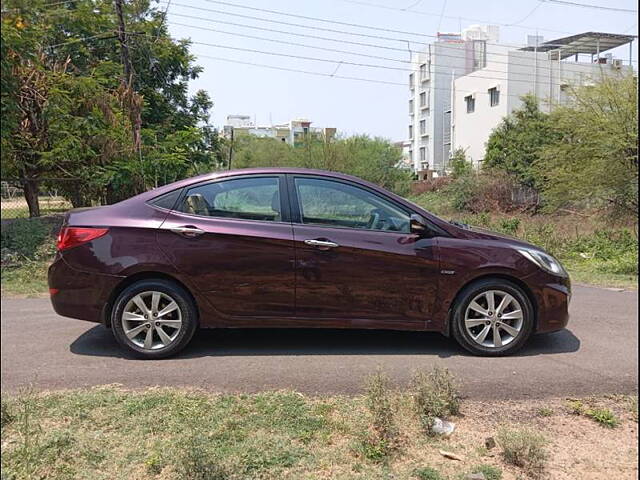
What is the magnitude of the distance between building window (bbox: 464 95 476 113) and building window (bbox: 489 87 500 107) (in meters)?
2.70

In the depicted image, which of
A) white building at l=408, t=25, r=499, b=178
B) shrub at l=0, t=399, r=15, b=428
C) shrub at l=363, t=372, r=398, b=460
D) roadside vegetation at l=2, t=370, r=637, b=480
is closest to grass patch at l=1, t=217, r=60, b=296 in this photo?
shrub at l=0, t=399, r=15, b=428

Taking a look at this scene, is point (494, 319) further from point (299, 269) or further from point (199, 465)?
point (199, 465)

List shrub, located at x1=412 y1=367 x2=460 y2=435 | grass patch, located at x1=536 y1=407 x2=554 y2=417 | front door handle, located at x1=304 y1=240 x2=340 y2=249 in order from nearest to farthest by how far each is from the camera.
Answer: shrub, located at x1=412 y1=367 x2=460 y2=435 < grass patch, located at x1=536 y1=407 x2=554 y2=417 < front door handle, located at x1=304 y1=240 x2=340 y2=249

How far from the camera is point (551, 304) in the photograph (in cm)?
407

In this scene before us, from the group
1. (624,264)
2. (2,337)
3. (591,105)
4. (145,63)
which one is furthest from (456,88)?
(2,337)

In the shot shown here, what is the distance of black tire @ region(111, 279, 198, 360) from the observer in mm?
3789

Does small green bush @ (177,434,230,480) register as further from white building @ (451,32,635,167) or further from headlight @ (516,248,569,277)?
white building @ (451,32,635,167)

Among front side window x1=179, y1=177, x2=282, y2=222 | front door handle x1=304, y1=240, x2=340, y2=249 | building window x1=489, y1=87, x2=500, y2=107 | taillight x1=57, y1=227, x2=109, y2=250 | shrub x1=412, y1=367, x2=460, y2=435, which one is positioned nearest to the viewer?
shrub x1=412, y1=367, x2=460, y2=435

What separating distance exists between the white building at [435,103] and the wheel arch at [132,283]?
136 feet

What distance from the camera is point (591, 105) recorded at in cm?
1070

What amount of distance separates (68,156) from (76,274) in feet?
5.68

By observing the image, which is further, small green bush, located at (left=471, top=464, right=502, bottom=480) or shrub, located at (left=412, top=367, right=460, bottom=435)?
shrub, located at (left=412, top=367, right=460, bottom=435)

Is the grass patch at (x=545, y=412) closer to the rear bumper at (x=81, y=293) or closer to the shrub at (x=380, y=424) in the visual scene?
the shrub at (x=380, y=424)

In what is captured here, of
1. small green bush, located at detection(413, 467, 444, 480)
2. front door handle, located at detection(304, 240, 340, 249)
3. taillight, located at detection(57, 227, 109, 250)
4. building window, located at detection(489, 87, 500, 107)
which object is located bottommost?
small green bush, located at detection(413, 467, 444, 480)
